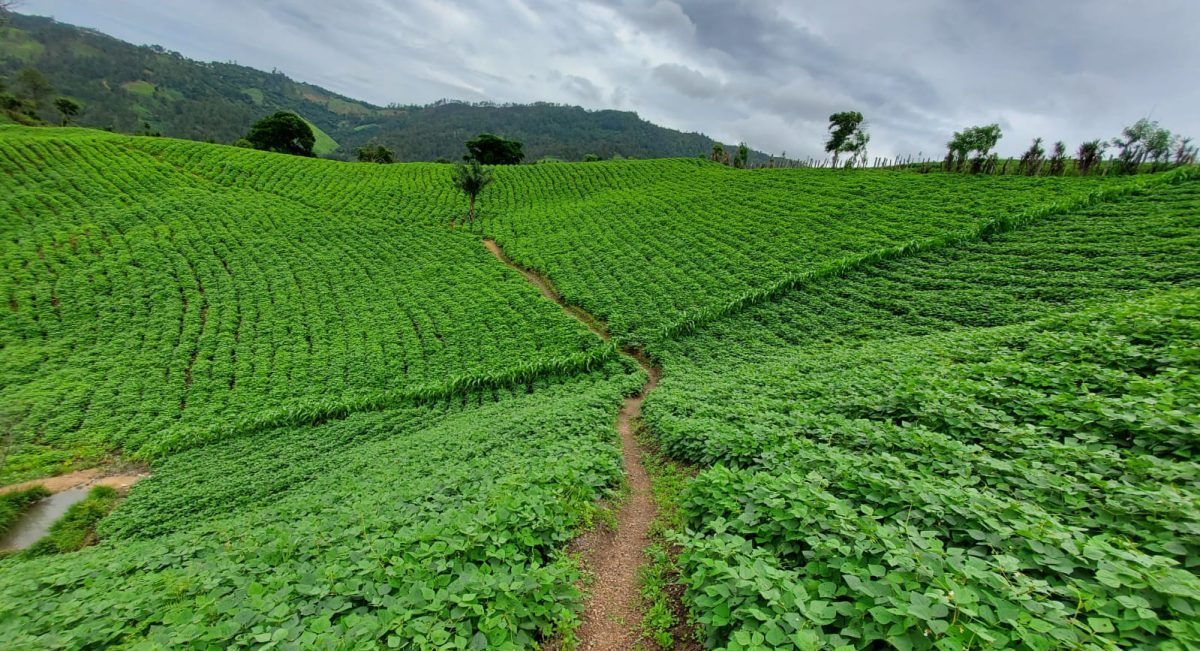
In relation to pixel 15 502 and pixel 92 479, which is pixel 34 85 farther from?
pixel 15 502

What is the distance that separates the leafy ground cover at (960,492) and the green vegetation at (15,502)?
Answer: 16.1 m

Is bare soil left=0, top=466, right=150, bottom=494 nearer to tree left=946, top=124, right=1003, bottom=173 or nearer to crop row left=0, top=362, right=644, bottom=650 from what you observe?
crop row left=0, top=362, right=644, bottom=650

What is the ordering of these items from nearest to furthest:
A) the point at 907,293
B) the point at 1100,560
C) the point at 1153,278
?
the point at 1100,560 → the point at 1153,278 → the point at 907,293

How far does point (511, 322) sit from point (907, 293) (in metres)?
15.8

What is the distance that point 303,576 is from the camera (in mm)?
4551

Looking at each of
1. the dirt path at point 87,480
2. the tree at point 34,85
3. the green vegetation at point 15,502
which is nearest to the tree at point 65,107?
the tree at point 34,85

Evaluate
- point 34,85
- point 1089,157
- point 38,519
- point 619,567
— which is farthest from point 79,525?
point 34,85

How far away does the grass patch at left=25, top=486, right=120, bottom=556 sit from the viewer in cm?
1016

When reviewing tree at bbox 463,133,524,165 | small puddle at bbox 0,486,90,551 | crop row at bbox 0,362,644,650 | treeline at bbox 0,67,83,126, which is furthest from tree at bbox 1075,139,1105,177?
treeline at bbox 0,67,83,126

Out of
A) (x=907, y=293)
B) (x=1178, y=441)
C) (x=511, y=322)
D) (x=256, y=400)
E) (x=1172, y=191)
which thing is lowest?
(x=256, y=400)

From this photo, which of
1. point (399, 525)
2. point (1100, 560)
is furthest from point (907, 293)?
point (399, 525)

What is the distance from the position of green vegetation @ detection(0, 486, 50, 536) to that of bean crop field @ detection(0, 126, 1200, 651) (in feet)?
0.31

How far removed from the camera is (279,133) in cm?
6644

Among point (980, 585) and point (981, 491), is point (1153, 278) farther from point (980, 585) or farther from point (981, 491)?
point (980, 585)
